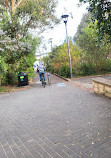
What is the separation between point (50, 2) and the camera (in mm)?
16422

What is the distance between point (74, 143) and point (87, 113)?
5.84ft

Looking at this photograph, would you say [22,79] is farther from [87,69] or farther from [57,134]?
[57,134]

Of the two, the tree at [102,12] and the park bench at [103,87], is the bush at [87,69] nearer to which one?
the park bench at [103,87]

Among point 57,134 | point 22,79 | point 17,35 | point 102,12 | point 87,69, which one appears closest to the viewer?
point 57,134

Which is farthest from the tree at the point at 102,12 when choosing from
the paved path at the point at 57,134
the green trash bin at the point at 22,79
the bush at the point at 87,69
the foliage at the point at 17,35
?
the bush at the point at 87,69

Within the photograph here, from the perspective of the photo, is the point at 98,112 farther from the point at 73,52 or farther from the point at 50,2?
the point at 50,2

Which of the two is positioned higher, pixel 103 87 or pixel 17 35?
pixel 17 35

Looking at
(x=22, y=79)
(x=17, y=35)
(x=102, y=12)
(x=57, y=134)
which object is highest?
(x=17, y=35)

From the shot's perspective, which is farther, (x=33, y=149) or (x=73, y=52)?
(x=73, y=52)

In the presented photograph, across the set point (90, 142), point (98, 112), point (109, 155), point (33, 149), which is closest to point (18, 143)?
point (33, 149)

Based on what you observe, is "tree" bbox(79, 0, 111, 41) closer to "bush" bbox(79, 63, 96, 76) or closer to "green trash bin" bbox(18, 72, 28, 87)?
"green trash bin" bbox(18, 72, 28, 87)

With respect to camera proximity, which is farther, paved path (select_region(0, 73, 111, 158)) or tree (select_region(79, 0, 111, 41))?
tree (select_region(79, 0, 111, 41))

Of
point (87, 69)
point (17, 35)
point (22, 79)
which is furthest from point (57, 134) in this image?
point (87, 69)

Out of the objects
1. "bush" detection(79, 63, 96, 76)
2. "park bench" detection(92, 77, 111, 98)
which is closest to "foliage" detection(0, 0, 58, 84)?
"bush" detection(79, 63, 96, 76)
